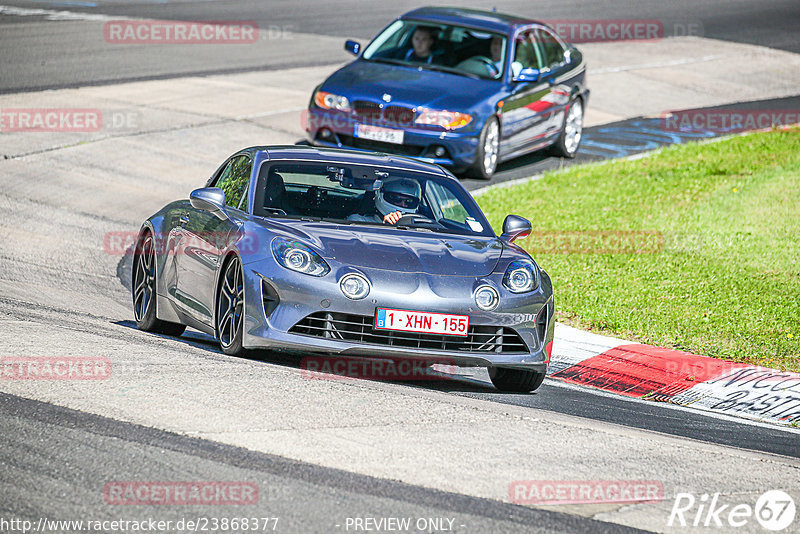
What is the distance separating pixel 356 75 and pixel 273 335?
28.1 feet

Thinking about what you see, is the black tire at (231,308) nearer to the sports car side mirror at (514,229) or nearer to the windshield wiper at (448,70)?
the sports car side mirror at (514,229)

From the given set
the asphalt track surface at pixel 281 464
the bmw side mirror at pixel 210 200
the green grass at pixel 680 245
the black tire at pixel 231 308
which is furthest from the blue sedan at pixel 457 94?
the black tire at pixel 231 308

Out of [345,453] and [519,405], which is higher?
[345,453]

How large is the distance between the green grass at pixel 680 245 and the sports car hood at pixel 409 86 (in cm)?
122

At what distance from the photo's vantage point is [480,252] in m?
8.00

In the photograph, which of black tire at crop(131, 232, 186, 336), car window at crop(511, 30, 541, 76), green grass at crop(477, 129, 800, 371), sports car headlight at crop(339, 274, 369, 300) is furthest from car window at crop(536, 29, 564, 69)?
sports car headlight at crop(339, 274, 369, 300)

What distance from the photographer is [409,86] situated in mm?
15055

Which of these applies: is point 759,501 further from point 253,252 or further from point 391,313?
point 253,252

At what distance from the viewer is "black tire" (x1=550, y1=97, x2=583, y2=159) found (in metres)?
17.5

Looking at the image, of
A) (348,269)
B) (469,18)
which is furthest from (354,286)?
(469,18)

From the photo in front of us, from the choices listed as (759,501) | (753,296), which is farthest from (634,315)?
(759,501)

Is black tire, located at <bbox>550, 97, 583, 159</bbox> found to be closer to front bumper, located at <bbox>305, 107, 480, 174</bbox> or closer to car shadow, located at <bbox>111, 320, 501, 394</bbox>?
front bumper, located at <bbox>305, 107, 480, 174</bbox>

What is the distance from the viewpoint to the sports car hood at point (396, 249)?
749cm

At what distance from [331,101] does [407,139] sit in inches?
40.9
